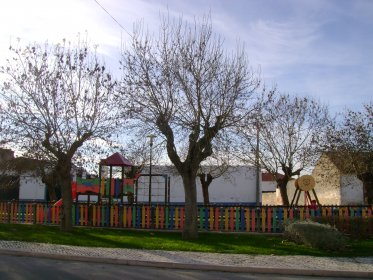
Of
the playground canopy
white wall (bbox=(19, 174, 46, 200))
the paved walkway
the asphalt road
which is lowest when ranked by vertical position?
the asphalt road

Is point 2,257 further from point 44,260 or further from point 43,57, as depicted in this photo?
point 43,57

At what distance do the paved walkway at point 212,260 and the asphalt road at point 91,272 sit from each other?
285mm

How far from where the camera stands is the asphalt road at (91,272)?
8.92 metres

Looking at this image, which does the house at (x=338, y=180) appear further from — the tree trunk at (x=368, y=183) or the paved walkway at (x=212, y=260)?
the paved walkway at (x=212, y=260)

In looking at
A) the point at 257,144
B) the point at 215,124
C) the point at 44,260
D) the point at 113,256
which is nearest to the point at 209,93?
the point at 215,124

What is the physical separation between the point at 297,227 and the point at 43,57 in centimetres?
1073

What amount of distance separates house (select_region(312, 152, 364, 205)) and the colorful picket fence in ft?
16.2

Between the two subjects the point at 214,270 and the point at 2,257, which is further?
the point at 2,257

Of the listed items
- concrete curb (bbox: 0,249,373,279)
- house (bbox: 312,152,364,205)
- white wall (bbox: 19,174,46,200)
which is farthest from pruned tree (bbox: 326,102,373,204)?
white wall (bbox: 19,174,46,200)

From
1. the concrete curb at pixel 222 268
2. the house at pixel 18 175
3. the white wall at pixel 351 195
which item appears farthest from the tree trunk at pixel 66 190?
the white wall at pixel 351 195

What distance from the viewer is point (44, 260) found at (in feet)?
35.9

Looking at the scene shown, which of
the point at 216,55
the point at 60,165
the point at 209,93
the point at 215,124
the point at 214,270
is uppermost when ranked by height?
the point at 216,55

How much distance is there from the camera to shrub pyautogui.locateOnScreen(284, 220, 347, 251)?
12.7 meters

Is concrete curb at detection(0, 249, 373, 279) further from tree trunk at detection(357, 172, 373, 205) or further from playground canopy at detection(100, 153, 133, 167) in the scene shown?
tree trunk at detection(357, 172, 373, 205)
